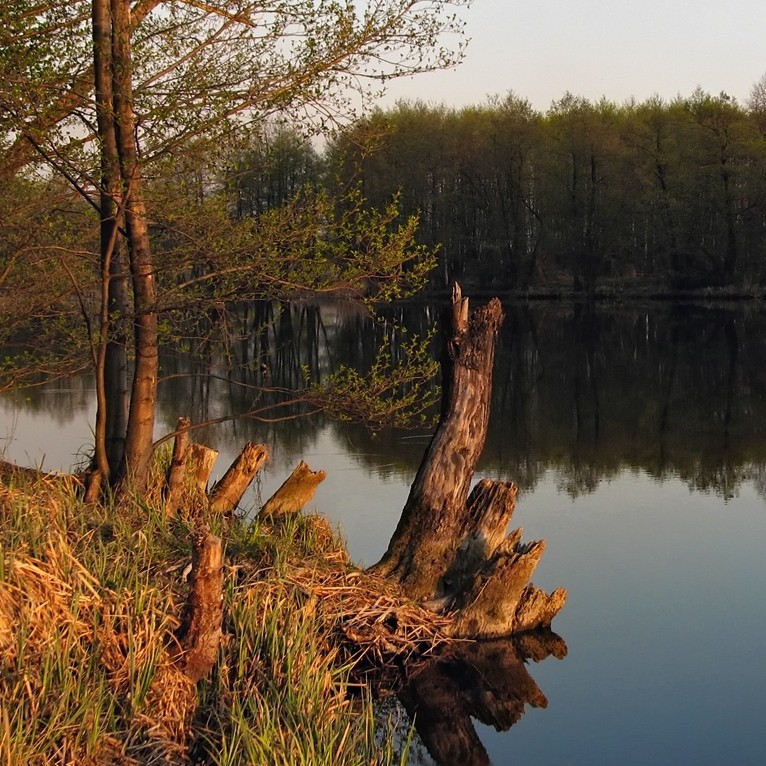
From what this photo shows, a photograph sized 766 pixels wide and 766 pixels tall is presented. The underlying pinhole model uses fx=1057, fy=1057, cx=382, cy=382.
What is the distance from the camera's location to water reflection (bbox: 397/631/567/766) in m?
7.66

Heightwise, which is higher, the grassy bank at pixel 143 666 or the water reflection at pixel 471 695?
the grassy bank at pixel 143 666

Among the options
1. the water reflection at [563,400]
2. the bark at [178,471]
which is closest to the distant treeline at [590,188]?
the water reflection at [563,400]

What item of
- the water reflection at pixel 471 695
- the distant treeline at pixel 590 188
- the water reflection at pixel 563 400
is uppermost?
the distant treeline at pixel 590 188

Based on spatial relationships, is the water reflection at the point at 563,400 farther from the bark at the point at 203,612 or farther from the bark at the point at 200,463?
the bark at the point at 203,612

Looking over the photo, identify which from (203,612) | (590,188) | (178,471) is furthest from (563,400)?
(590,188)

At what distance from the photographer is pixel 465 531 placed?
948 centimetres

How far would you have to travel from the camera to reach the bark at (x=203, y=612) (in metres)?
6.13

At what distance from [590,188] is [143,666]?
5967 centimetres

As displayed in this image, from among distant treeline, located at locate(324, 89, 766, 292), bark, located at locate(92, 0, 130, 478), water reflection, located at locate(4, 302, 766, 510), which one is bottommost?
→ water reflection, located at locate(4, 302, 766, 510)

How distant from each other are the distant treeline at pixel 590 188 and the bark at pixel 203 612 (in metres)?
51.1

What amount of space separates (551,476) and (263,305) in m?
43.1

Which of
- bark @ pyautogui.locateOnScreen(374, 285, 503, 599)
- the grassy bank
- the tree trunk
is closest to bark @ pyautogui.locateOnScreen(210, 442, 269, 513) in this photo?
the tree trunk

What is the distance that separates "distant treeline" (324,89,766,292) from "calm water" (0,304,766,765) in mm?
27632

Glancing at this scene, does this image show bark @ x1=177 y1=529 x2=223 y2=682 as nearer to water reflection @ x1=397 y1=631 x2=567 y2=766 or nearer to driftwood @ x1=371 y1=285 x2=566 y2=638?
water reflection @ x1=397 y1=631 x2=567 y2=766
